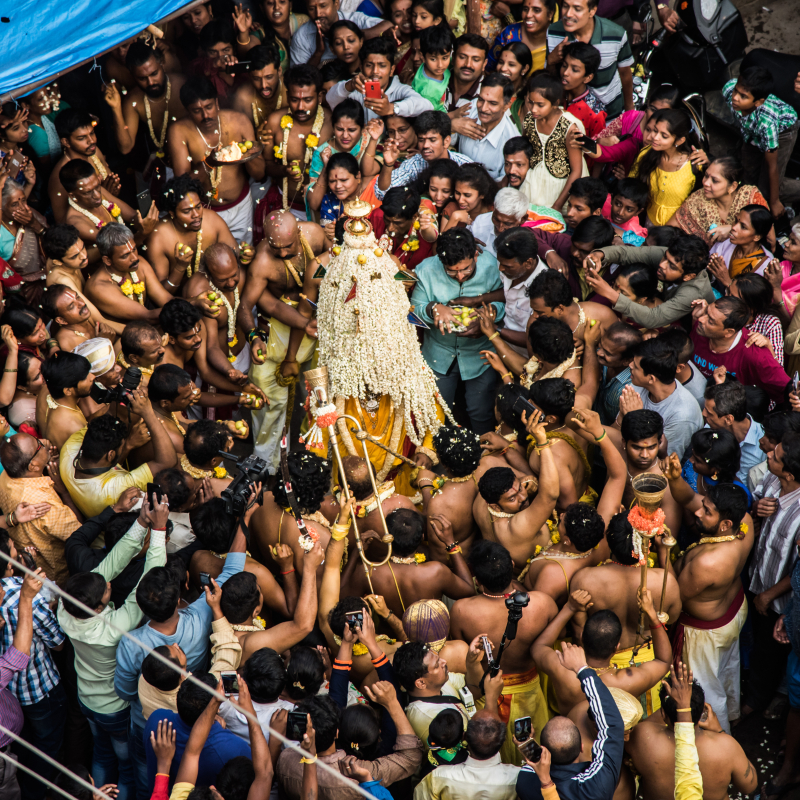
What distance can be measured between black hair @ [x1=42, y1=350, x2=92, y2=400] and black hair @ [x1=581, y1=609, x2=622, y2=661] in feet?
10.9

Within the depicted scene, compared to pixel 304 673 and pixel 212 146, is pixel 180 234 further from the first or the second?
pixel 304 673

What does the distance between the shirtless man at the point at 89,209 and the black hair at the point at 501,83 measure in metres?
2.92

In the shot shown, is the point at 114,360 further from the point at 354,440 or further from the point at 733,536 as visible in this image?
the point at 733,536

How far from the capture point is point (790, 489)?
5.25m

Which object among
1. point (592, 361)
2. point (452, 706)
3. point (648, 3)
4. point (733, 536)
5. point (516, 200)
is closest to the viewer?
point (452, 706)

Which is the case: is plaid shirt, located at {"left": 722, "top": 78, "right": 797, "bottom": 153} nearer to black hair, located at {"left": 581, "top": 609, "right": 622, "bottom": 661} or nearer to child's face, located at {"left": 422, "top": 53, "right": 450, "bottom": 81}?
child's face, located at {"left": 422, "top": 53, "right": 450, "bottom": 81}

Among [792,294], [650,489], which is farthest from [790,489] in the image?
[792,294]

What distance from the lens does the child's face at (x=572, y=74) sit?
7.88m

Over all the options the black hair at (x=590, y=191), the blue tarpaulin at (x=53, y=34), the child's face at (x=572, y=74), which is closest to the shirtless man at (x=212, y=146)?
the blue tarpaulin at (x=53, y=34)

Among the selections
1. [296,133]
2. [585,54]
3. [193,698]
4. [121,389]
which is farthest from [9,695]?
[585,54]

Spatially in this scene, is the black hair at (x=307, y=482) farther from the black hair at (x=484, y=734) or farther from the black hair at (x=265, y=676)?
the black hair at (x=484, y=734)

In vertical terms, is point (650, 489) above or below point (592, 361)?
above

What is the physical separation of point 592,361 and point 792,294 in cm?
151

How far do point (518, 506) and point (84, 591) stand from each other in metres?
2.31
